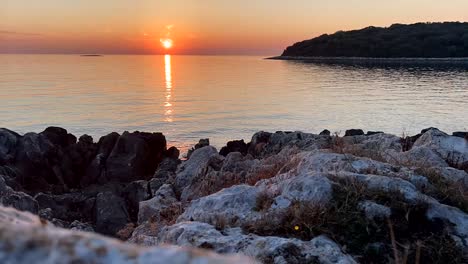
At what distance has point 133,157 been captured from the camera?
25.4 metres

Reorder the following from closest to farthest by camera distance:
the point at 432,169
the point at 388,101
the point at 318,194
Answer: the point at 318,194 → the point at 432,169 → the point at 388,101

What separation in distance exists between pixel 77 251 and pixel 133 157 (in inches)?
963

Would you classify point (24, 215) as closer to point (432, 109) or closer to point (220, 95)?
point (432, 109)

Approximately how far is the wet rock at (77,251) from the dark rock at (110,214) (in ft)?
48.4

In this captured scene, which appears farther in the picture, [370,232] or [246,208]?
[246,208]

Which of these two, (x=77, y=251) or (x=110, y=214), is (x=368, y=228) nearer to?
(x=77, y=251)

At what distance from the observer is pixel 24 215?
1.82 m

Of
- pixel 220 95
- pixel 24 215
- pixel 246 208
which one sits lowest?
pixel 220 95

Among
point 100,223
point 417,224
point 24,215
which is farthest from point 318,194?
point 100,223

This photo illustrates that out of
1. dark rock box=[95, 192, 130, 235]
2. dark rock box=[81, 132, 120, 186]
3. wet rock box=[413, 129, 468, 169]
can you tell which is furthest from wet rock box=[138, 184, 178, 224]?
dark rock box=[81, 132, 120, 186]

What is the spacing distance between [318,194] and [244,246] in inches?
57.2

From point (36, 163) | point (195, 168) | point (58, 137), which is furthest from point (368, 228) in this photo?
point (58, 137)

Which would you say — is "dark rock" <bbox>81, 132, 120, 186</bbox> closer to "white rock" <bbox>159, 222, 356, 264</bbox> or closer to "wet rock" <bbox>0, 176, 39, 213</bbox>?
"wet rock" <bbox>0, 176, 39, 213</bbox>

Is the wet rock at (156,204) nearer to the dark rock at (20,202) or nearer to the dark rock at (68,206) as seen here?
the dark rock at (20,202)
